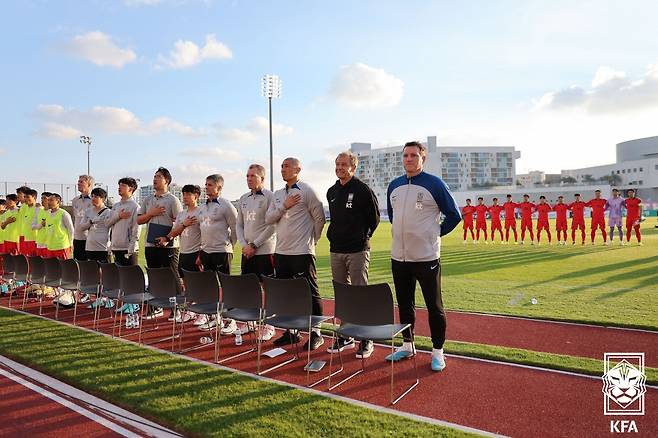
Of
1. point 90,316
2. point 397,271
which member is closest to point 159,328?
point 90,316

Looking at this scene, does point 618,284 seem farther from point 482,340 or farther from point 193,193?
point 193,193

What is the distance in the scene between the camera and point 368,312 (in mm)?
4066

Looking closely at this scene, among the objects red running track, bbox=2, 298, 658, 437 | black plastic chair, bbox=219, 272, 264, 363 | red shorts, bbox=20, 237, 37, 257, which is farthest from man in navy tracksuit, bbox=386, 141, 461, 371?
red shorts, bbox=20, 237, 37, 257

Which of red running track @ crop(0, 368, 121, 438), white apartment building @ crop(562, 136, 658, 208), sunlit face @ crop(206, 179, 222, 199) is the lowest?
red running track @ crop(0, 368, 121, 438)

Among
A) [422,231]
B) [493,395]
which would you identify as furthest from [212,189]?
[493,395]

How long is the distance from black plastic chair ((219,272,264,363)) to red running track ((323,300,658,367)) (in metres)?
2.25

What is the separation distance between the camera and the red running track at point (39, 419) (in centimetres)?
335

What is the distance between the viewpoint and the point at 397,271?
479 cm

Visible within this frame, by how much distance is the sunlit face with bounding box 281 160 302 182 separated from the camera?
5437mm

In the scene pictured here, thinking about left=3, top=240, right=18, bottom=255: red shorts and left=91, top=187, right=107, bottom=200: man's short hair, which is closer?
left=91, top=187, right=107, bottom=200: man's short hair

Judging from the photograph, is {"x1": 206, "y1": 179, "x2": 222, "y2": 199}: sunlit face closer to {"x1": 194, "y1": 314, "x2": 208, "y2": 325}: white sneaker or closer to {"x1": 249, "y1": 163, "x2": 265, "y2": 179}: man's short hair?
{"x1": 249, "y1": 163, "x2": 265, "y2": 179}: man's short hair

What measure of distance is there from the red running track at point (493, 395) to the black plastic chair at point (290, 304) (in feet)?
1.57

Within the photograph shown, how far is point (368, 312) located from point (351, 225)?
122 centimetres

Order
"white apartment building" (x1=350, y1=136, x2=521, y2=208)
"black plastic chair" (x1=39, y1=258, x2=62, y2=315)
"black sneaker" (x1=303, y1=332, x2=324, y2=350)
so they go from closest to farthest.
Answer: "black sneaker" (x1=303, y1=332, x2=324, y2=350)
"black plastic chair" (x1=39, y1=258, x2=62, y2=315)
"white apartment building" (x1=350, y1=136, x2=521, y2=208)
